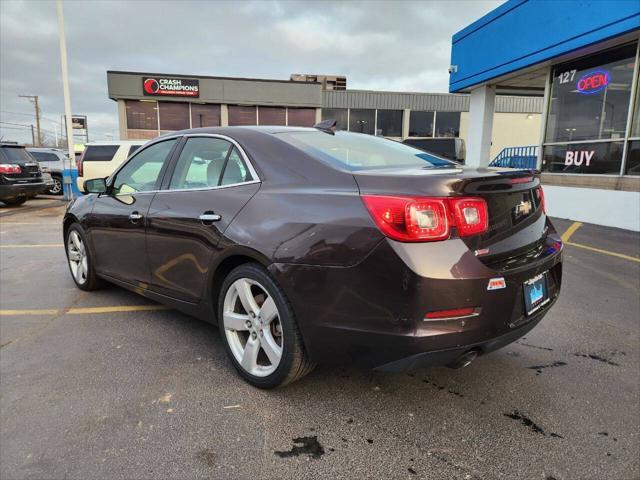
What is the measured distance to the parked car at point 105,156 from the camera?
12656mm

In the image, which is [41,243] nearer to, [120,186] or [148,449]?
[120,186]

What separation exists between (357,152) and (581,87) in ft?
33.1

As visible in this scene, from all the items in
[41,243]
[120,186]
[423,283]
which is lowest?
[41,243]

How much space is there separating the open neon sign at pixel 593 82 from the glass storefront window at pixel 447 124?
1918 centimetres

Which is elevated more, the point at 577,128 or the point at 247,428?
the point at 577,128

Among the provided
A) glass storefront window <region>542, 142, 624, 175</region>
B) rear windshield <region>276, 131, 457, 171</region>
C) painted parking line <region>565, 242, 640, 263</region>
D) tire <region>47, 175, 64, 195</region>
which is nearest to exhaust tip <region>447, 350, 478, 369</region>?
rear windshield <region>276, 131, 457, 171</region>

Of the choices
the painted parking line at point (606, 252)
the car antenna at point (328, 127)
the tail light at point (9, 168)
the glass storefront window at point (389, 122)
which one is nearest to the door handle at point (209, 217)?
the car antenna at point (328, 127)

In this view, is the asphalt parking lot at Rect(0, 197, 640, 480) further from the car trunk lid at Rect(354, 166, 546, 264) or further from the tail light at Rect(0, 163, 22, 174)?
the tail light at Rect(0, 163, 22, 174)

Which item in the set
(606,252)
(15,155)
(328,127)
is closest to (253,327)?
(328,127)

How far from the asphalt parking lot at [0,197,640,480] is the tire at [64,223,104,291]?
691 mm

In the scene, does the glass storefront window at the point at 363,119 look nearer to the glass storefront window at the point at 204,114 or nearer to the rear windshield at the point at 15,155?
the glass storefront window at the point at 204,114

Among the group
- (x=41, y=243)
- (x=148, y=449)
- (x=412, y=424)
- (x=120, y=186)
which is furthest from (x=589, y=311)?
(x=41, y=243)

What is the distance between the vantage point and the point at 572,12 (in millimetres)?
9805

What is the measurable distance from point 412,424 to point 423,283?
87 cm
